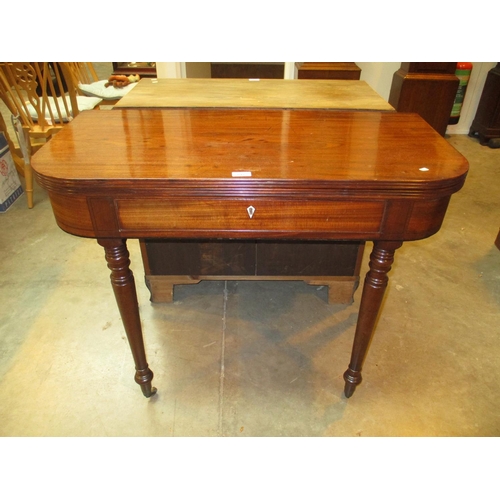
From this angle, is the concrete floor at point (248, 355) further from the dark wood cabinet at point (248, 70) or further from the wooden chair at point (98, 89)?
the dark wood cabinet at point (248, 70)

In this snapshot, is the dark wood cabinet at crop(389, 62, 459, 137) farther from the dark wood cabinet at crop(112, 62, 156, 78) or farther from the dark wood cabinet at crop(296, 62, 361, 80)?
the dark wood cabinet at crop(112, 62, 156, 78)

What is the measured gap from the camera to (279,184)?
0.92 m

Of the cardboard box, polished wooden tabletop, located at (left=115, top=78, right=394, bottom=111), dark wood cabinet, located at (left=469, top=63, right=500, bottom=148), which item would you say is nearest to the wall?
dark wood cabinet, located at (left=469, top=63, right=500, bottom=148)

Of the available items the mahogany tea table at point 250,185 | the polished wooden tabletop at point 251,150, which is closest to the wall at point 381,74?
the polished wooden tabletop at point 251,150

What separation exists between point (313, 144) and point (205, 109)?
50 cm

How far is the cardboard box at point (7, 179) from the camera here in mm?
2543

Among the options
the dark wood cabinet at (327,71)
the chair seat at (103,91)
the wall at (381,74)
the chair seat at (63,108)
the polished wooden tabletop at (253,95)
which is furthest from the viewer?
the wall at (381,74)

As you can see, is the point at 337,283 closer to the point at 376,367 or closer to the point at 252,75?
the point at 376,367

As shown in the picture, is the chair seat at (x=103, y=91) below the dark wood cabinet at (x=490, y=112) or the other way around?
the other way around

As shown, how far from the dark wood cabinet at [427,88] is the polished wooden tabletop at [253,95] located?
159 centimetres

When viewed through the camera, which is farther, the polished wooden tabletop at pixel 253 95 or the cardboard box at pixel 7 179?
the cardboard box at pixel 7 179

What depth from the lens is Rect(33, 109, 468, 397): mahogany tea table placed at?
36.7 inches

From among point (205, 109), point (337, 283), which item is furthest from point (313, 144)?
point (337, 283)

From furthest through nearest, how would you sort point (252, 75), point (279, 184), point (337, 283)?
point (252, 75) < point (337, 283) < point (279, 184)
